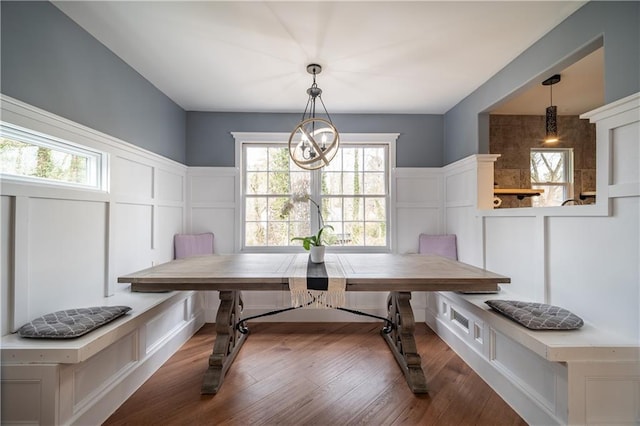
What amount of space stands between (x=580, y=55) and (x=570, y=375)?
197 centimetres

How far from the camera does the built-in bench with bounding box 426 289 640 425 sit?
135 cm

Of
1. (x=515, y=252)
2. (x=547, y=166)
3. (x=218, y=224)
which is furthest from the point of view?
(x=547, y=166)

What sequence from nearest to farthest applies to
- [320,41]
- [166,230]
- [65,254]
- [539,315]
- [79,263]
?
[539,315]
[65,254]
[79,263]
[320,41]
[166,230]

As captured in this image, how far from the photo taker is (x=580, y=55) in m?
1.76

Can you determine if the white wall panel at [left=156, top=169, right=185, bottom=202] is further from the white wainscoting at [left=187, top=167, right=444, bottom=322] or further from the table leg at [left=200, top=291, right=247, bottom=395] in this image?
the table leg at [left=200, top=291, right=247, bottom=395]

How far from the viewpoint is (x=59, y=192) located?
1.67 metres

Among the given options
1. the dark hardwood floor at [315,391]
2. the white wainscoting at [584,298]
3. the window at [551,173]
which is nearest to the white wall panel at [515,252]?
the white wainscoting at [584,298]

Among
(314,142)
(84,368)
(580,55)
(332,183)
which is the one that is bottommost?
(84,368)

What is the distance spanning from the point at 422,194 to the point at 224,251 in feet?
8.65

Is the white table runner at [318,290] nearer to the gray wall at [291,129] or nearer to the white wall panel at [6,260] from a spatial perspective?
the white wall panel at [6,260]

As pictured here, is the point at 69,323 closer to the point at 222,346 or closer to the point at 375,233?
the point at 222,346

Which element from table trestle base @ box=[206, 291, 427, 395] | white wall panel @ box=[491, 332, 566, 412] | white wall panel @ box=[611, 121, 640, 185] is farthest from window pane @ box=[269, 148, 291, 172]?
white wall panel @ box=[611, 121, 640, 185]

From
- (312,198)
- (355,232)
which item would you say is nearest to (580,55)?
(355,232)

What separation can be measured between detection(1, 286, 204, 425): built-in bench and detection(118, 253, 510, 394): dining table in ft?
0.84
